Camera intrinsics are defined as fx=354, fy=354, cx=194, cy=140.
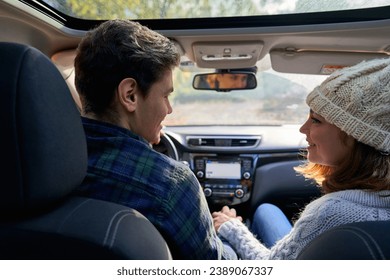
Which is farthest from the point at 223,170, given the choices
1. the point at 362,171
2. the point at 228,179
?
the point at 362,171

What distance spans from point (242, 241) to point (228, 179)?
1.49 metres

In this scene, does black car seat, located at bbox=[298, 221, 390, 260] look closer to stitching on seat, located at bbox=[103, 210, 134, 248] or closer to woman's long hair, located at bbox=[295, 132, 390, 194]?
woman's long hair, located at bbox=[295, 132, 390, 194]

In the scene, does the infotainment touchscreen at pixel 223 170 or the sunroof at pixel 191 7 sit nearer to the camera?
the sunroof at pixel 191 7

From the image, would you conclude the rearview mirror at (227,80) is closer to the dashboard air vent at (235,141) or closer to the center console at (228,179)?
the dashboard air vent at (235,141)

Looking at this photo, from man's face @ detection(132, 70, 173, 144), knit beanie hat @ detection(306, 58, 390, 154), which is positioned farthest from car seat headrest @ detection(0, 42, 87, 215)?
knit beanie hat @ detection(306, 58, 390, 154)

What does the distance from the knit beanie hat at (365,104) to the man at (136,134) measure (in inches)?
23.7

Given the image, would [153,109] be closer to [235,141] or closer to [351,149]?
[351,149]

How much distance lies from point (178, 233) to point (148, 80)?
60 cm

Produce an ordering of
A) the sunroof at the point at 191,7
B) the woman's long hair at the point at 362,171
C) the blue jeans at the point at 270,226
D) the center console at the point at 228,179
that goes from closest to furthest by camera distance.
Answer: the woman's long hair at the point at 362,171, the sunroof at the point at 191,7, the blue jeans at the point at 270,226, the center console at the point at 228,179

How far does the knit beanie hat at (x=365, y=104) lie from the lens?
1.23 metres

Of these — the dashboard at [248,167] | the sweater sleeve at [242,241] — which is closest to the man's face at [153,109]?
the sweater sleeve at [242,241]

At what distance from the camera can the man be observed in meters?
1.25

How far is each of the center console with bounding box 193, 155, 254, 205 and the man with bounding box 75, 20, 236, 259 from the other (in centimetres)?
172
